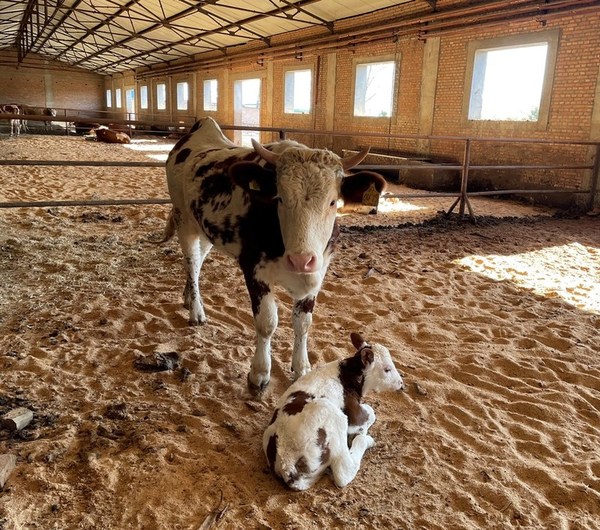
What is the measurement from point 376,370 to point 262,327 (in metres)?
0.70

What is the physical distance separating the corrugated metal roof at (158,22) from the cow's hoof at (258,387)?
11742 millimetres

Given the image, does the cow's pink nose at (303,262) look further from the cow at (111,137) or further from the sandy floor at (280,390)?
the cow at (111,137)

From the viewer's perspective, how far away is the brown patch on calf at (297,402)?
213cm

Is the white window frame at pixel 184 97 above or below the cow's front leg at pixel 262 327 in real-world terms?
above

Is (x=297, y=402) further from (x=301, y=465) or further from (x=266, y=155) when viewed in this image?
(x=266, y=155)

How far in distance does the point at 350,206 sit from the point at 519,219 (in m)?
6.49

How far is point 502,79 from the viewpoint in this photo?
37.9ft

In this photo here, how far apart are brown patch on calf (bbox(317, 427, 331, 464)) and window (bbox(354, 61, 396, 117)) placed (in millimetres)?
13877

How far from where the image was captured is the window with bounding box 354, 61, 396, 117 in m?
14.7

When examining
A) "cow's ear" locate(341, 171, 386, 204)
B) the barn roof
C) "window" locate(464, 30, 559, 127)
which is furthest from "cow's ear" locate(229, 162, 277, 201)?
"window" locate(464, 30, 559, 127)

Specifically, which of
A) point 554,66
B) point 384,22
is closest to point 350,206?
point 554,66

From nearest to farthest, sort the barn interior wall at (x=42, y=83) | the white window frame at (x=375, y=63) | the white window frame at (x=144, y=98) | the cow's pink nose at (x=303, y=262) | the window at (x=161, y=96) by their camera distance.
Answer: the cow's pink nose at (x=303, y=262)
the white window frame at (x=375, y=63)
the window at (x=161, y=96)
the white window frame at (x=144, y=98)
the barn interior wall at (x=42, y=83)

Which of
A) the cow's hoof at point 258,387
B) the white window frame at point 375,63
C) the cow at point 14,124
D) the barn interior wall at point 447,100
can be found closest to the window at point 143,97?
the cow at point 14,124

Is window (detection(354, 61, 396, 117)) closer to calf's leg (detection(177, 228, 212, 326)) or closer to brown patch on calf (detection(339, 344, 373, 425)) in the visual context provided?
calf's leg (detection(177, 228, 212, 326))
